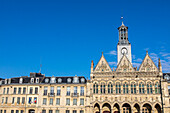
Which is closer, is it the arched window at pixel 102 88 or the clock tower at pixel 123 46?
the arched window at pixel 102 88

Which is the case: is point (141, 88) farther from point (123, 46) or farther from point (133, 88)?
point (123, 46)

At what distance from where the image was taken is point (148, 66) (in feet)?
169

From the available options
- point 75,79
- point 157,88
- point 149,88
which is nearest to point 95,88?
point 75,79

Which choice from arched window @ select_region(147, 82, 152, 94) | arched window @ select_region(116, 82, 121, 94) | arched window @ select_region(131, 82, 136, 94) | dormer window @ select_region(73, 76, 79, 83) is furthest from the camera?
dormer window @ select_region(73, 76, 79, 83)

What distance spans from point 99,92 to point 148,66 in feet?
51.5

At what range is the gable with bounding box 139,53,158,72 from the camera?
51.2m

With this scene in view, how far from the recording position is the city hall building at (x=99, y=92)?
49.1m

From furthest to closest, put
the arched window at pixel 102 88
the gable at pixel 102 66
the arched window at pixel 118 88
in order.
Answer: the gable at pixel 102 66, the arched window at pixel 102 88, the arched window at pixel 118 88

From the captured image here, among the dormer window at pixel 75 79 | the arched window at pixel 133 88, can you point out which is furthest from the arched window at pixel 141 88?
the dormer window at pixel 75 79

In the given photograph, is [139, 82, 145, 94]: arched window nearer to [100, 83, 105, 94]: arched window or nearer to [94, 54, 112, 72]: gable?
[94, 54, 112, 72]: gable

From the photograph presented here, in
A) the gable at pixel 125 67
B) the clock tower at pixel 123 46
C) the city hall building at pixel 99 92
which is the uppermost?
the clock tower at pixel 123 46

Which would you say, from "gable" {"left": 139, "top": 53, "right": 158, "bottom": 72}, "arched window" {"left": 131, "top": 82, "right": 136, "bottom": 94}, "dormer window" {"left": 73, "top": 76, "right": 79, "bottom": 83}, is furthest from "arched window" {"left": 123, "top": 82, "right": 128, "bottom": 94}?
"dormer window" {"left": 73, "top": 76, "right": 79, "bottom": 83}

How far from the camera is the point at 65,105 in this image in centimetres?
5162

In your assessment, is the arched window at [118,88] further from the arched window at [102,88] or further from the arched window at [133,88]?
the arched window at [102,88]
